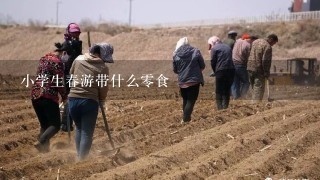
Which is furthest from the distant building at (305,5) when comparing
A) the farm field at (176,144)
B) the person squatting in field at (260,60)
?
the person squatting in field at (260,60)

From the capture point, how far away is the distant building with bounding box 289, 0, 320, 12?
173 ft

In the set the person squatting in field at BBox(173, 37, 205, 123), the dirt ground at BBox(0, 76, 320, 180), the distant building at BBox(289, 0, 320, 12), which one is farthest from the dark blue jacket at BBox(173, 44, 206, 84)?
the distant building at BBox(289, 0, 320, 12)

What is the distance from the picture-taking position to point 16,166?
22.3 feet

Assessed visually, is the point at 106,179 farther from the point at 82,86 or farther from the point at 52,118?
the point at 52,118

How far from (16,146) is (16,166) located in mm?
1634

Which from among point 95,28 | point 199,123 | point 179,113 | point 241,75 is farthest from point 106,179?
point 95,28

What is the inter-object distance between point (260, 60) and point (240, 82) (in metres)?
1.73

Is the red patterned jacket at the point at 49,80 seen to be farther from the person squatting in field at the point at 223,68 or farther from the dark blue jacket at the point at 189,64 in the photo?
the person squatting in field at the point at 223,68

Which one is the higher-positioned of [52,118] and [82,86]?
[82,86]

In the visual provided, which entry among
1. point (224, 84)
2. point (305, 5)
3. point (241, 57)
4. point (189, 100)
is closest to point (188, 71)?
point (189, 100)

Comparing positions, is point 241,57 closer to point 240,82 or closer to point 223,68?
point 240,82

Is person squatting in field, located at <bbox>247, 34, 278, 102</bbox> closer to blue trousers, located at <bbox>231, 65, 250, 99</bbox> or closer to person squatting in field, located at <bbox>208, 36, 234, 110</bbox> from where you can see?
person squatting in field, located at <bbox>208, 36, 234, 110</bbox>

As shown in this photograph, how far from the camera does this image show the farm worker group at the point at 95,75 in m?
7.12

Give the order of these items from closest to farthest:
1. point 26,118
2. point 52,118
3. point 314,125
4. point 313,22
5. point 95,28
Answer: point 52,118
point 314,125
point 26,118
point 313,22
point 95,28
